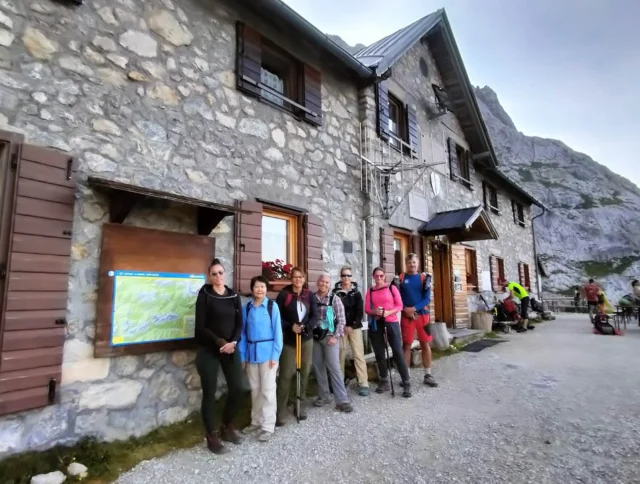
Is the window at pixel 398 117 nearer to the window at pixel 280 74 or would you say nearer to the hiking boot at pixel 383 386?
the window at pixel 280 74

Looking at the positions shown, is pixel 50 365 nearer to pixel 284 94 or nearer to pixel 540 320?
pixel 284 94

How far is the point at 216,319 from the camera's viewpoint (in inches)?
144

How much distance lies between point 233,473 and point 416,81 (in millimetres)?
9081

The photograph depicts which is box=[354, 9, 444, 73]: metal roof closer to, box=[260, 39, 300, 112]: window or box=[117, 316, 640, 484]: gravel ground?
box=[260, 39, 300, 112]: window

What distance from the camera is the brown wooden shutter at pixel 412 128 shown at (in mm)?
8711

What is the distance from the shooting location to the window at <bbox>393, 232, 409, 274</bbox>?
8234mm

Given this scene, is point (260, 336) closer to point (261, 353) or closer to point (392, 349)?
point (261, 353)

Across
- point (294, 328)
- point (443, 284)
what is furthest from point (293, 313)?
point (443, 284)

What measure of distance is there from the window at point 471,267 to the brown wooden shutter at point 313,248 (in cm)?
727

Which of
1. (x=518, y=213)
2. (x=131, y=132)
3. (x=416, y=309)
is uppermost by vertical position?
(x=518, y=213)

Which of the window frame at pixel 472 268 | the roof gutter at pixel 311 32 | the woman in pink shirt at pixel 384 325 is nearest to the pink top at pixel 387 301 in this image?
the woman in pink shirt at pixel 384 325

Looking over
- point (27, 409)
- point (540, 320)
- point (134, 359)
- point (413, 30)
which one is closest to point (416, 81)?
point (413, 30)

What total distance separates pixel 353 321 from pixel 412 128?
18.4 feet

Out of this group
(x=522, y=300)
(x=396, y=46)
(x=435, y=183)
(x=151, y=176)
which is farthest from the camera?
(x=522, y=300)
